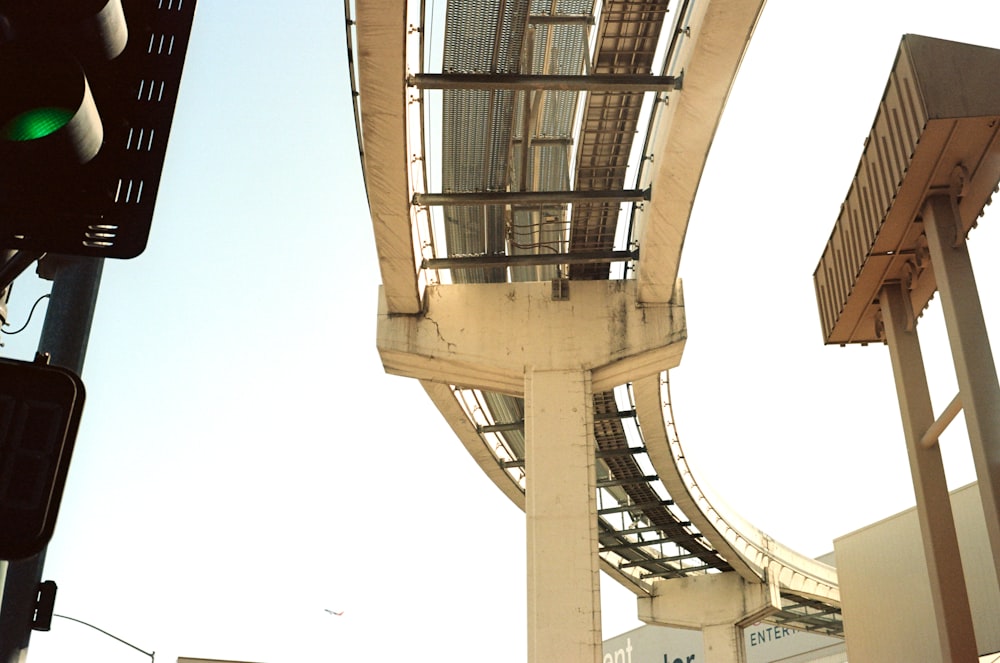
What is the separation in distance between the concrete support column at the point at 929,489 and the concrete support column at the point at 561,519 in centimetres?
754

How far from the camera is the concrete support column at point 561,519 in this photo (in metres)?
14.9

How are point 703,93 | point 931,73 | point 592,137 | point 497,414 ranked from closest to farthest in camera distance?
point 931,73
point 703,93
point 592,137
point 497,414

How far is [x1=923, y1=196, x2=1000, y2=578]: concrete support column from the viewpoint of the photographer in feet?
22.3

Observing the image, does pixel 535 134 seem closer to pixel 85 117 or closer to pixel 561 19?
pixel 561 19

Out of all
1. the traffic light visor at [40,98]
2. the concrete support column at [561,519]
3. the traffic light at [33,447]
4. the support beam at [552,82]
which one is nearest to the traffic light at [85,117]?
the traffic light visor at [40,98]

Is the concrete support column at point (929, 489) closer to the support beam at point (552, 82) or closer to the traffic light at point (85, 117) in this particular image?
the support beam at point (552, 82)

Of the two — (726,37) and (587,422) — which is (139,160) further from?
(587,422)

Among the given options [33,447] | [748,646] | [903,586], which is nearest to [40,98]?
[33,447]

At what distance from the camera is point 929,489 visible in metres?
8.23

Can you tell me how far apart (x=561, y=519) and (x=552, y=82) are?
712cm

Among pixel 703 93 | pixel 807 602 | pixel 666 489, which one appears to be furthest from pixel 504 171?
pixel 807 602

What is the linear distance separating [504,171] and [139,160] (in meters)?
13.4

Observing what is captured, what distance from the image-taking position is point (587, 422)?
650 inches

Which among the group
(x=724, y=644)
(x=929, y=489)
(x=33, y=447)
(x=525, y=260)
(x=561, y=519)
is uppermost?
(x=525, y=260)
